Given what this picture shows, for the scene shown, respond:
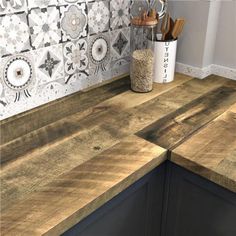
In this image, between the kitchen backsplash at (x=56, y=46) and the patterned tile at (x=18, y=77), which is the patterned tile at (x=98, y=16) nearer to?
the kitchen backsplash at (x=56, y=46)

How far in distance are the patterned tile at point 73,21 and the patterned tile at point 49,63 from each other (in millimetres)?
53

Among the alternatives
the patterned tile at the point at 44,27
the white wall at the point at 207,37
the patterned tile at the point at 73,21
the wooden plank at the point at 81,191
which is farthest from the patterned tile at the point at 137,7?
the wooden plank at the point at 81,191

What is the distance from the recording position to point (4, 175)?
0.77 meters

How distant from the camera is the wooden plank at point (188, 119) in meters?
0.92

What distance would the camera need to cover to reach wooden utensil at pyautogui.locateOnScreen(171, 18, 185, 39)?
1.20 m

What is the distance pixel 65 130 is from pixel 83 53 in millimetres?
333

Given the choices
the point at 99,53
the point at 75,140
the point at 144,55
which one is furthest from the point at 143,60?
the point at 75,140

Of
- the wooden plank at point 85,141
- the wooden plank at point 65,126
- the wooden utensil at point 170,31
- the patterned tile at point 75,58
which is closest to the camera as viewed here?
the wooden plank at point 85,141

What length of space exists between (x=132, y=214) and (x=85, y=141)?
0.23 metres

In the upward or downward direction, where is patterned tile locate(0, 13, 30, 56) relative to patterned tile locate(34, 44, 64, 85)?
upward

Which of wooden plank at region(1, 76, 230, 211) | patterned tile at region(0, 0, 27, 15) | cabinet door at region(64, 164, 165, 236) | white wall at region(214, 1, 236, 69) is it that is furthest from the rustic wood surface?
patterned tile at region(0, 0, 27, 15)

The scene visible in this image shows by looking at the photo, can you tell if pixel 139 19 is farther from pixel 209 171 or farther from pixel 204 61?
pixel 209 171

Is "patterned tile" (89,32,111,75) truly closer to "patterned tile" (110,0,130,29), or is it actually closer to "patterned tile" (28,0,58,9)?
"patterned tile" (110,0,130,29)

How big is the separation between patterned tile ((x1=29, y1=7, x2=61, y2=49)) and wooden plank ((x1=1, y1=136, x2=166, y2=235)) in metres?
0.41
